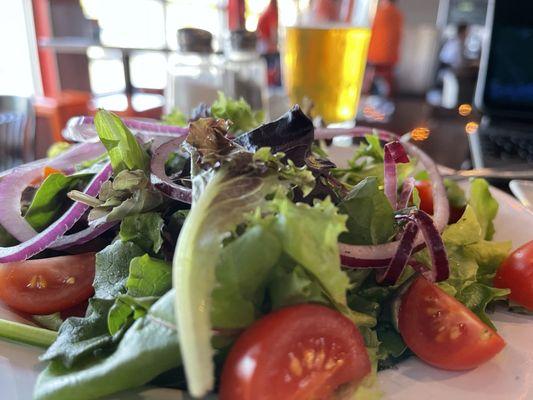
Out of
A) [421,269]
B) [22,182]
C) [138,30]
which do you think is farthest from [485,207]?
[138,30]

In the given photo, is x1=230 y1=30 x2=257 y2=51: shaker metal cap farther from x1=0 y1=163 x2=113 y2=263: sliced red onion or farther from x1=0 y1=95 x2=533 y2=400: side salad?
x1=0 y1=163 x2=113 y2=263: sliced red onion

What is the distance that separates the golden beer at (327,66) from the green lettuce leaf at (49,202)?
97cm

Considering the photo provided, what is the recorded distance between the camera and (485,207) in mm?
884

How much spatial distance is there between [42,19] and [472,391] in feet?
14.2

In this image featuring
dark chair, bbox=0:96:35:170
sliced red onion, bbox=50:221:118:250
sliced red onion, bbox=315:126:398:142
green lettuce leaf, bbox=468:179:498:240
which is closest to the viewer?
sliced red onion, bbox=50:221:118:250

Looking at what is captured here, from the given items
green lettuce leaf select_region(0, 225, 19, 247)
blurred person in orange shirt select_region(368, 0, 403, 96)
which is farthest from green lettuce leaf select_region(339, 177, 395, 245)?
blurred person in orange shirt select_region(368, 0, 403, 96)

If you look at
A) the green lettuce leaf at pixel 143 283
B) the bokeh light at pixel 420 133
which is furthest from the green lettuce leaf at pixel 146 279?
the bokeh light at pixel 420 133

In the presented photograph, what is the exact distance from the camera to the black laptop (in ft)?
5.96

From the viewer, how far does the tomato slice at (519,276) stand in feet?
2.21

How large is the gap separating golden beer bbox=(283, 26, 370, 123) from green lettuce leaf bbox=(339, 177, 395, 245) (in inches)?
38.2

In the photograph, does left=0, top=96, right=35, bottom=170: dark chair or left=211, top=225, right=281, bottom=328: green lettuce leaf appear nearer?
left=211, top=225, right=281, bottom=328: green lettuce leaf

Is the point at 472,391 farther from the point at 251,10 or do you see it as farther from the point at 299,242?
the point at 251,10

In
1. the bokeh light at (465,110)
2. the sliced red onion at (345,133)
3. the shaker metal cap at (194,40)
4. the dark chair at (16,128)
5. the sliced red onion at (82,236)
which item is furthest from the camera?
the dark chair at (16,128)

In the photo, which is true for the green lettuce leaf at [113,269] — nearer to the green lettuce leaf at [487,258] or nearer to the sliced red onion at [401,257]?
the sliced red onion at [401,257]
